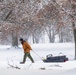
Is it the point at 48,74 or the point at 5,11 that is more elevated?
the point at 5,11

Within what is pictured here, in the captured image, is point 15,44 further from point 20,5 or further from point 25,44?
point 20,5

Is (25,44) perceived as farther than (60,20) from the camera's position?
Yes

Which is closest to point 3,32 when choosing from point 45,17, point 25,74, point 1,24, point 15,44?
point 1,24

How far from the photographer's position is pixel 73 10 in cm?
1506

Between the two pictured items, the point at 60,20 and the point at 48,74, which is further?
the point at 60,20

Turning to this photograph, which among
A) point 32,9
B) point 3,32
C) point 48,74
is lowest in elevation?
point 48,74

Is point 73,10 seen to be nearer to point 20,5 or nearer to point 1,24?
point 20,5

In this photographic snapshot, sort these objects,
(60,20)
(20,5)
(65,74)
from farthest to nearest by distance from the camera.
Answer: (60,20) → (20,5) → (65,74)

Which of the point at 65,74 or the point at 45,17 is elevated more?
the point at 45,17

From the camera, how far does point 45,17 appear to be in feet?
53.3

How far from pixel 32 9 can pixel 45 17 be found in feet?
4.72

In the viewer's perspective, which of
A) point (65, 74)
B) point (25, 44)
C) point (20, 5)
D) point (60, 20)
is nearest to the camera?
point (65, 74)

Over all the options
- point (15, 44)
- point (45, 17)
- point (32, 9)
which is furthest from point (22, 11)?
point (15, 44)

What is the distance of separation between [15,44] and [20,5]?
29.1m
